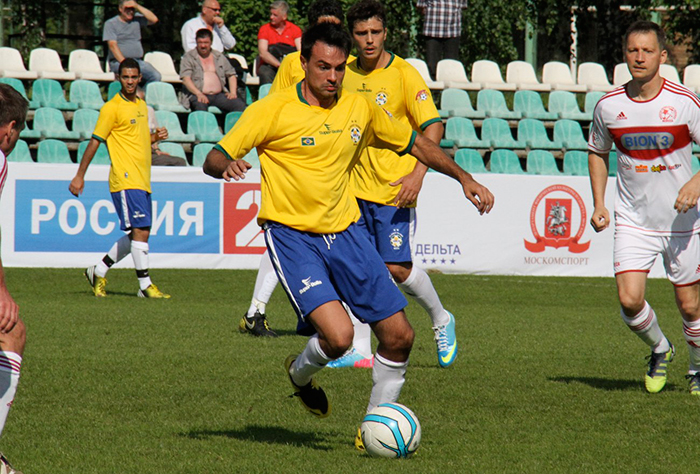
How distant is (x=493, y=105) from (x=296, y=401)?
1338cm

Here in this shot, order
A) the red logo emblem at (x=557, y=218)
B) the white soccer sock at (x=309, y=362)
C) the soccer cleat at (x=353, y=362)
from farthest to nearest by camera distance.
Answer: the red logo emblem at (x=557, y=218)
the soccer cleat at (x=353, y=362)
the white soccer sock at (x=309, y=362)

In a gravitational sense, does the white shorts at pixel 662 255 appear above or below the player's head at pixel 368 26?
below

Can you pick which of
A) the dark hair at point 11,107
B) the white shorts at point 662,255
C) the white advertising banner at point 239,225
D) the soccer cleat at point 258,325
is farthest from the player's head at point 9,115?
the white advertising banner at point 239,225

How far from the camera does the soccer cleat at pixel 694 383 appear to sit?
6590 mm

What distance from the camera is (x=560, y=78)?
69.6ft

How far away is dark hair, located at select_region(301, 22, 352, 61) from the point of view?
16.6 ft

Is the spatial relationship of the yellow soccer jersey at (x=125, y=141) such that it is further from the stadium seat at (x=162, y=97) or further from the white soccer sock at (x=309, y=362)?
the white soccer sock at (x=309, y=362)

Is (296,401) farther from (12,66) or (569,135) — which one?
(12,66)

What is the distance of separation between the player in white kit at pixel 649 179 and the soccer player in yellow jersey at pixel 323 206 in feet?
5.45

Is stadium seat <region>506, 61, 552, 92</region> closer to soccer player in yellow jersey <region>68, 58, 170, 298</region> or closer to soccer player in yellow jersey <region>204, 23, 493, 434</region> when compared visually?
soccer player in yellow jersey <region>68, 58, 170, 298</region>

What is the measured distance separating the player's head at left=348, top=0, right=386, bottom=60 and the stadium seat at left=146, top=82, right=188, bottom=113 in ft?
33.9

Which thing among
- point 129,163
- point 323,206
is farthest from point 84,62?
point 323,206

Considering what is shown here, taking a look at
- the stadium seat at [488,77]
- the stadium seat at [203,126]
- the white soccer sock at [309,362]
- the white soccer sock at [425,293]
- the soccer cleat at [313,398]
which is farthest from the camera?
the stadium seat at [488,77]

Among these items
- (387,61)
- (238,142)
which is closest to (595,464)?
(238,142)
